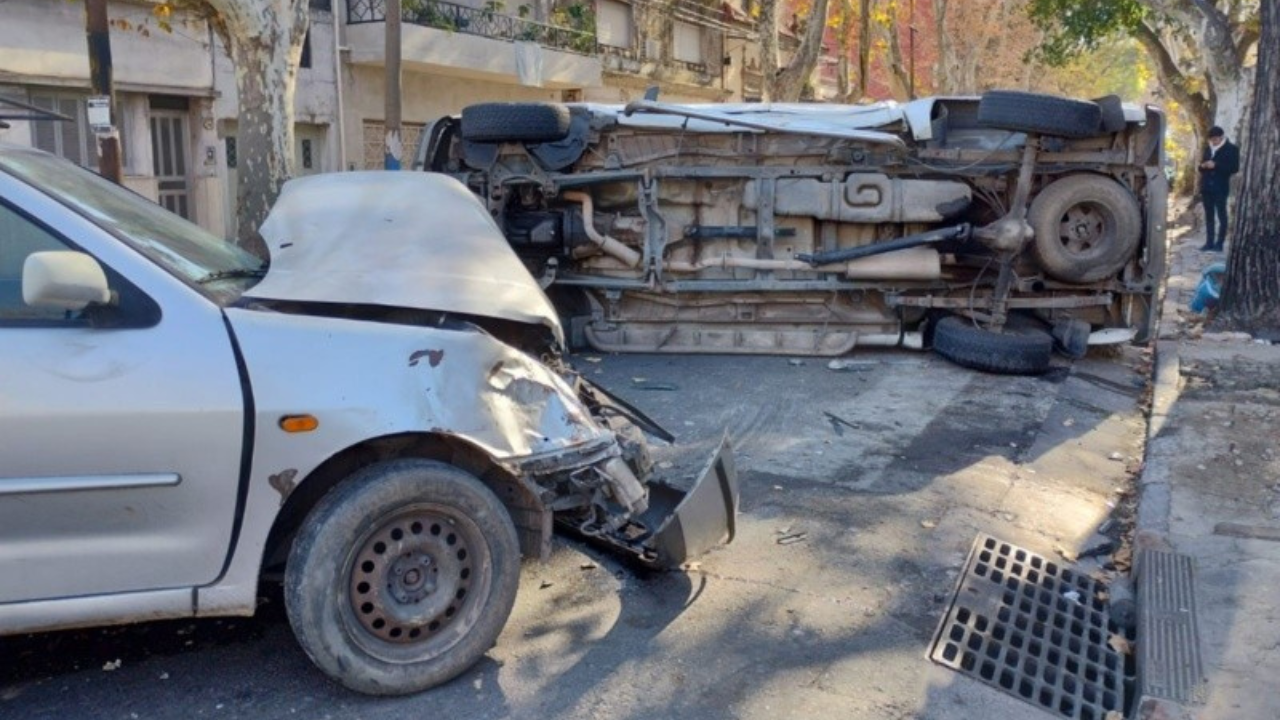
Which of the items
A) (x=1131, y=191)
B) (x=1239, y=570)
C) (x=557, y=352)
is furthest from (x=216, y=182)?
(x=1239, y=570)

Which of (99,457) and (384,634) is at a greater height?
(99,457)

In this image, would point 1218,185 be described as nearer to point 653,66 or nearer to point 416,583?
point 416,583

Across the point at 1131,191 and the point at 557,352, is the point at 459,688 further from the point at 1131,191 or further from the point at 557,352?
the point at 1131,191

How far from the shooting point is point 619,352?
9.61 meters

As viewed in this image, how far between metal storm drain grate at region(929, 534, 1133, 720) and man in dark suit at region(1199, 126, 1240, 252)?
12.7 m

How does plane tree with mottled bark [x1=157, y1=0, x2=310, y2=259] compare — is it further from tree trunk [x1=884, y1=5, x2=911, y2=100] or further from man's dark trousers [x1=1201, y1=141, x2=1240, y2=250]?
tree trunk [x1=884, y1=5, x2=911, y2=100]

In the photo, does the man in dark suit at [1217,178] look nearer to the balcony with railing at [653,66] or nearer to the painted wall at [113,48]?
the painted wall at [113,48]

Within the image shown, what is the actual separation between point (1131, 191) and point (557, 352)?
655cm

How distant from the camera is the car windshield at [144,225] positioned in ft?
11.4

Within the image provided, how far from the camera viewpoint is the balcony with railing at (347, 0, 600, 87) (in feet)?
71.4

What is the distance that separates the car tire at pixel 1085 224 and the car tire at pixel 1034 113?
57cm

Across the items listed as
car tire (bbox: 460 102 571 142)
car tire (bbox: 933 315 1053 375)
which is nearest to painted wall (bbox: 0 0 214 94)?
car tire (bbox: 460 102 571 142)

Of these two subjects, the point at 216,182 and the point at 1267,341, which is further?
the point at 216,182

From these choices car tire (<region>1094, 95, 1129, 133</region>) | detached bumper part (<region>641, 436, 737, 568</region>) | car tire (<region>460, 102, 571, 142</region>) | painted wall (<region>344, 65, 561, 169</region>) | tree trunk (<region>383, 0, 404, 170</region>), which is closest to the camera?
detached bumper part (<region>641, 436, 737, 568</region>)
